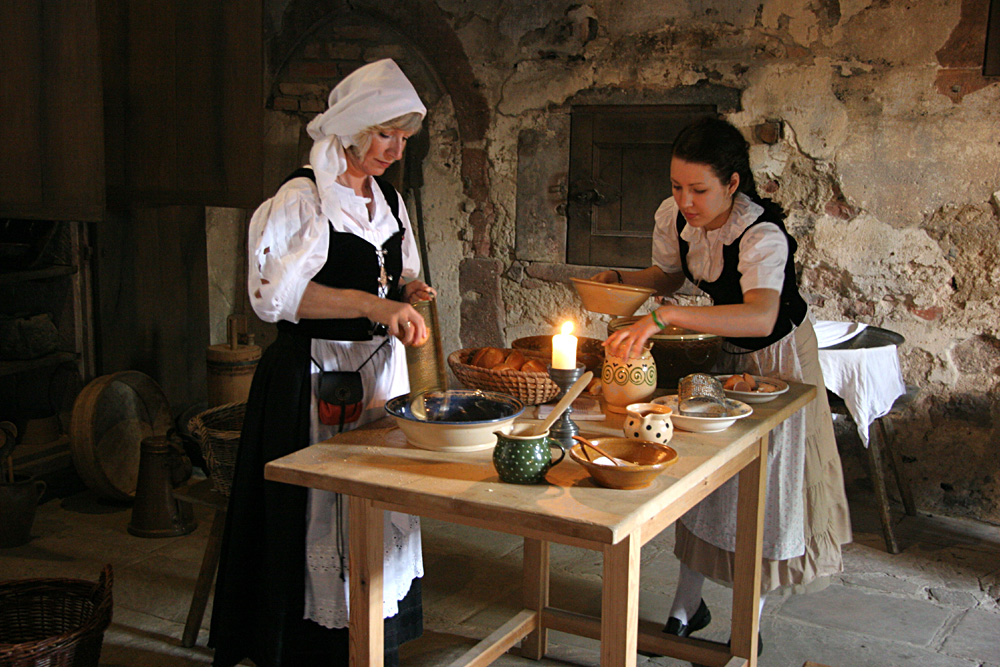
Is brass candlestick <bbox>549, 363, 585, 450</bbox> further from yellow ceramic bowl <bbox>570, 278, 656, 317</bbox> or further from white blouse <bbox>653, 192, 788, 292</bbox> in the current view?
white blouse <bbox>653, 192, 788, 292</bbox>

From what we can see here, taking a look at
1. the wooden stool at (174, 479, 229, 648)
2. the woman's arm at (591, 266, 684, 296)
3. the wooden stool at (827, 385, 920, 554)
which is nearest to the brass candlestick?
the woman's arm at (591, 266, 684, 296)

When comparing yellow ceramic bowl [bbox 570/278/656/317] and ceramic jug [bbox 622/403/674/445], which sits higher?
yellow ceramic bowl [bbox 570/278/656/317]

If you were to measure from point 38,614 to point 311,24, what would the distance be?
359cm

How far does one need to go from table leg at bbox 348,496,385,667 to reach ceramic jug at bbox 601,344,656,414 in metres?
0.68

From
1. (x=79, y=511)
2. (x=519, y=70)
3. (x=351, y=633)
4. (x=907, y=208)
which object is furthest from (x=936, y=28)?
(x=79, y=511)

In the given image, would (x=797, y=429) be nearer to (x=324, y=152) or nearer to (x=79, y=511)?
(x=324, y=152)

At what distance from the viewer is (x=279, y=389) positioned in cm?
238

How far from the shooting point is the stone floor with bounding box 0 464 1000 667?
2936 mm

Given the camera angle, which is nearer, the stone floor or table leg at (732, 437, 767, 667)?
table leg at (732, 437, 767, 667)

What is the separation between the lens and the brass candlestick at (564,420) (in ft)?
6.67

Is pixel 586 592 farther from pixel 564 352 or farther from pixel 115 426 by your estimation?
pixel 115 426

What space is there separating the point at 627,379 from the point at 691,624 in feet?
3.56

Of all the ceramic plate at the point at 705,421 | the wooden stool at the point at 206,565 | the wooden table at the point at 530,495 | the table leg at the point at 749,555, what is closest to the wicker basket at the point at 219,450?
the wooden stool at the point at 206,565

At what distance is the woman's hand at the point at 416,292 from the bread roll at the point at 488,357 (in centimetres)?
22
